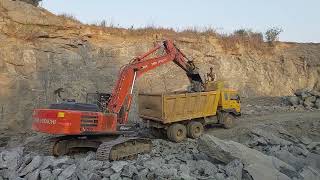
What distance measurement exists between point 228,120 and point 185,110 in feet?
9.64

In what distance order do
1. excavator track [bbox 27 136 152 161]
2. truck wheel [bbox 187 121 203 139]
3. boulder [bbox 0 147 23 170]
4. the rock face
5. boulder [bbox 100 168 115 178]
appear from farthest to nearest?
the rock face < truck wheel [bbox 187 121 203 139] < excavator track [bbox 27 136 152 161] < boulder [bbox 0 147 23 170] < boulder [bbox 100 168 115 178]

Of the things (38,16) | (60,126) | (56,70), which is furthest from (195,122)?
(38,16)

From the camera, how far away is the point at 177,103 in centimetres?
1415

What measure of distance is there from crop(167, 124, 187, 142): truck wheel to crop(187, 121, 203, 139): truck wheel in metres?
0.37

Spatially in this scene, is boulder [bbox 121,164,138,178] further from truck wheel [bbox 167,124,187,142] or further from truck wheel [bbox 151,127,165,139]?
truck wheel [bbox 151,127,165,139]

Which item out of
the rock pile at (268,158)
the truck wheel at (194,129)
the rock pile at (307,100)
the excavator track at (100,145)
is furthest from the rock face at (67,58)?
the rock pile at (268,158)

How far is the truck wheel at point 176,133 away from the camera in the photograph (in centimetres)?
1410

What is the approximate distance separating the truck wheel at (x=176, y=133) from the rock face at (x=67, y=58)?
17.6 ft

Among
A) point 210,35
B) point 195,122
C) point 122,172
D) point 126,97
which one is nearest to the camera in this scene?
point 122,172

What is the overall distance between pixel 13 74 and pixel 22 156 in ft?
26.9

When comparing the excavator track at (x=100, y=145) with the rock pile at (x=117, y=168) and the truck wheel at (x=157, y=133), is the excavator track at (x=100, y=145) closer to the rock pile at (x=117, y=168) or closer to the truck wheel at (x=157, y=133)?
the rock pile at (x=117, y=168)

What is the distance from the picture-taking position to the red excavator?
1088 cm

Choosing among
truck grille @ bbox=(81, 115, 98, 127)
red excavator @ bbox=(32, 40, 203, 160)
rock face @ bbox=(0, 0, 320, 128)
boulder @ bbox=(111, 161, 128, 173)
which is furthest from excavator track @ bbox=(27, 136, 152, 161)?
rock face @ bbox=(0, 0, 320, 128)

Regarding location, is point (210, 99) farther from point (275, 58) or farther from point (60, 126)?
point (275, 58)
